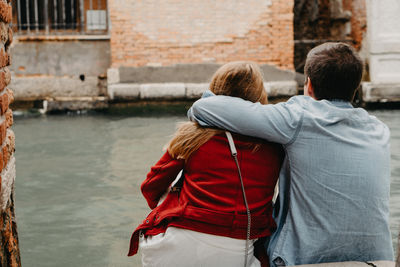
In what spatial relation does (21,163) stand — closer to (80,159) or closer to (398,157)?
(80,159)

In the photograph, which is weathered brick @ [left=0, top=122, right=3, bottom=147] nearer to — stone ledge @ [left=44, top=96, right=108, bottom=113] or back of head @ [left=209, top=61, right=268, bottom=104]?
back of head @ [left=209, top=61, right=268, bottom=104]

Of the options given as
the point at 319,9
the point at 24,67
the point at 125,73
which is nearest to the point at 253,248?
the point at 125,73

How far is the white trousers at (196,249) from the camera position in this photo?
212cm

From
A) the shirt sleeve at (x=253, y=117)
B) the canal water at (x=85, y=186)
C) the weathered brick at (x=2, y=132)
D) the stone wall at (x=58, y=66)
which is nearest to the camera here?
the shirt sleeve at (x=253, y=117)

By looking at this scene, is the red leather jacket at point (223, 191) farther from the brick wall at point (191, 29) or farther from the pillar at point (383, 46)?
the pillar at point (383, 46)

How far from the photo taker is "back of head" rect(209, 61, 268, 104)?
2.18m

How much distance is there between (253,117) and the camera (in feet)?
6.81

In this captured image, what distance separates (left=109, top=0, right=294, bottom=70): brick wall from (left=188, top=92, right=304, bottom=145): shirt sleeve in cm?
900

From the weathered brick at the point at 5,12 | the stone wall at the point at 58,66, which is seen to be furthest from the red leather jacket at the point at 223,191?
the stone wall at the point at 58,66

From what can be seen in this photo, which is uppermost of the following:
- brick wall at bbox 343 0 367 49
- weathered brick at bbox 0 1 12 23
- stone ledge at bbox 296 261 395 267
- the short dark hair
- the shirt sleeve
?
brick wall at bbox 343 0 367 49

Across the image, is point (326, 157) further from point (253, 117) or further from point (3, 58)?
point (3, 58)

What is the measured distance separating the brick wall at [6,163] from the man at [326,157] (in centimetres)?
85

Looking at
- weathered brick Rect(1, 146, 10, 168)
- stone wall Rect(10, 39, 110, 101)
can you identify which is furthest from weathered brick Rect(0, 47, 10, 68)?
stone wall Rect(10, 39, 110, 101)

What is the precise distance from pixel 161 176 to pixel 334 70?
81cm
